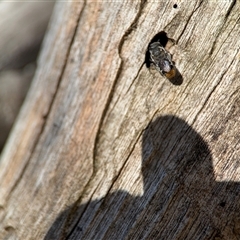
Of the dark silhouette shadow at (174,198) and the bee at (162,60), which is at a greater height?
the bee at (162,60)

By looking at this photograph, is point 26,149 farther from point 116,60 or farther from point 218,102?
point 218,102

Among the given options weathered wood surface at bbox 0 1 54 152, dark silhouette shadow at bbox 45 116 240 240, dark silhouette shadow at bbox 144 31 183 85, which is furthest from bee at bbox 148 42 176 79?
weathered wood surface at bbox 0 1 54 152

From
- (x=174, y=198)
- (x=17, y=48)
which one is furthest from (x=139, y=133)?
(x=17, y=48)

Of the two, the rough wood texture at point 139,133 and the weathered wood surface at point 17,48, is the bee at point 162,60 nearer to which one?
the rough wood texture at point 139,133

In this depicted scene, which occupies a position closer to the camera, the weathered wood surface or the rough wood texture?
the rough wood texture

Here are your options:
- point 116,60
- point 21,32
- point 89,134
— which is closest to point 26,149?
point 89,134

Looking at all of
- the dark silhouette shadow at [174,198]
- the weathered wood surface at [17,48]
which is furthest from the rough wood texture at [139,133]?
the weathered wood surface at [17,48]

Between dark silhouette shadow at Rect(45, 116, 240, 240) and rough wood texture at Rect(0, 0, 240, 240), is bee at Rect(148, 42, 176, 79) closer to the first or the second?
rough wood texture at Rect(0, 0, 240, 240)
